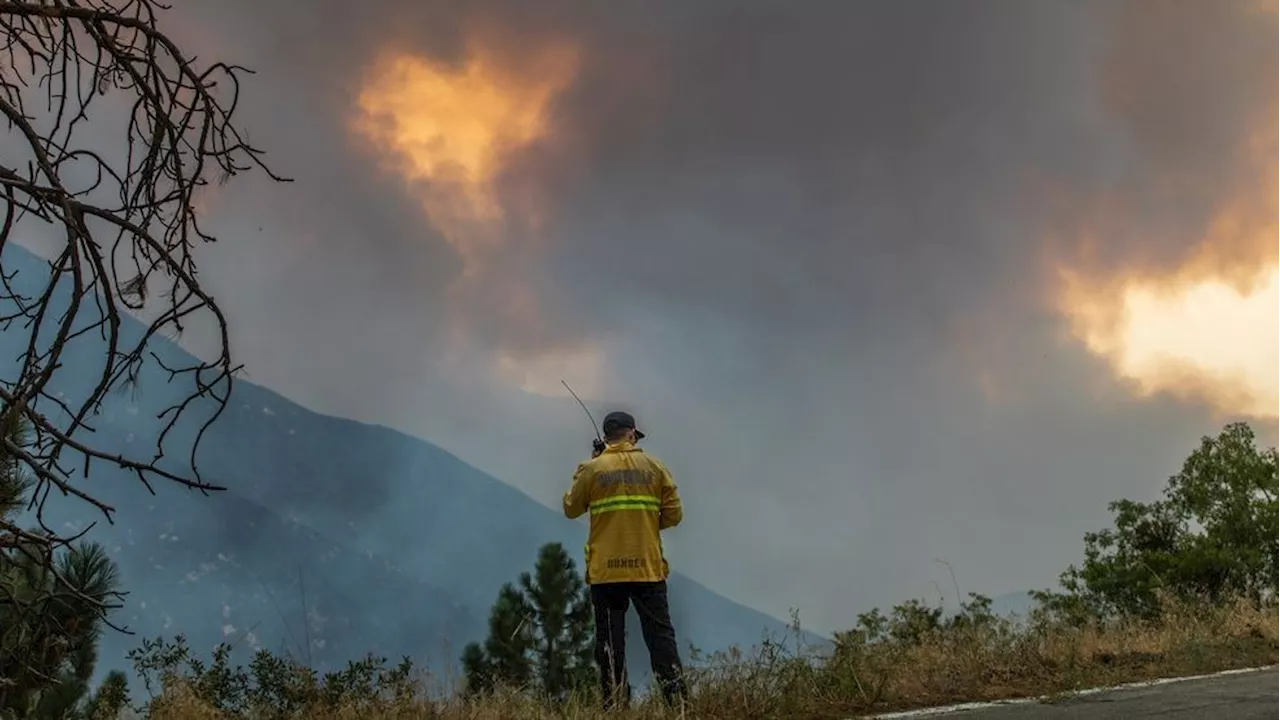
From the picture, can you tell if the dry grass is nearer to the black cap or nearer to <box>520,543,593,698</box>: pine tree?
the black cap

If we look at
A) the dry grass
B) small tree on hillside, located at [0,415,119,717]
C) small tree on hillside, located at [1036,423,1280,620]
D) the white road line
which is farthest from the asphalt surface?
small tree on hillside, located at [1036,423,1280,620]

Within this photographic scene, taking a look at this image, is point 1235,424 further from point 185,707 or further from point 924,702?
point 185,707

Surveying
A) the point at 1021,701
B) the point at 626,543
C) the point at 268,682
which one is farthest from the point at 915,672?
the point at 268,682

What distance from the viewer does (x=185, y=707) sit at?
6.42 m

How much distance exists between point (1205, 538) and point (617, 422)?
A: 33804mm

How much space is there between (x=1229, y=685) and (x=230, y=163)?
659 centimetres

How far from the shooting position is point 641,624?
6262 millimetres

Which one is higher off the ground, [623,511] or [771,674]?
[623,511]

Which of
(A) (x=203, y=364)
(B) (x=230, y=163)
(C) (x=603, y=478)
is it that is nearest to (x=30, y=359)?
(A) (x=203, y=364)

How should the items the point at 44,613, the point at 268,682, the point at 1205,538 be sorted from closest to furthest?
the point at 44,613 < the point at 268,682 < the point at 1205,538

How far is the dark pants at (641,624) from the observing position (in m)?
6.12

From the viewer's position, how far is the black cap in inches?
267

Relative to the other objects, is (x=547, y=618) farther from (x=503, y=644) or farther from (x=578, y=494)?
(x=578, y=494)

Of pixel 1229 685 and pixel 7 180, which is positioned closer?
pixel 7 180
